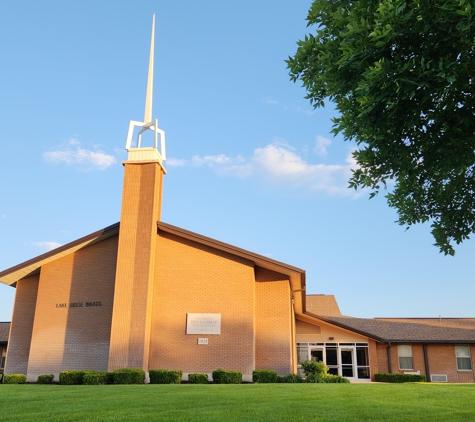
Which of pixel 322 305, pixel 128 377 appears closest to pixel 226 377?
pixel 128 377

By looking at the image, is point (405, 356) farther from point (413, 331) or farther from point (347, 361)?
point (347, 361)

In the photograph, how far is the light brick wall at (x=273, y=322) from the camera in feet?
72.5

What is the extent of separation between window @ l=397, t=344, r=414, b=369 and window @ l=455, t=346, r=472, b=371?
8.49ft

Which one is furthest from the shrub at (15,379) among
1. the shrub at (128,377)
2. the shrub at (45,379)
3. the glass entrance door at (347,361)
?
the glass entrance door at (347,361)

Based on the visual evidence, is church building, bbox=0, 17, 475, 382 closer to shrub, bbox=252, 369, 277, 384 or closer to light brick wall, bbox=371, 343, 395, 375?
shrub, bbox=252, 369, 277, 384

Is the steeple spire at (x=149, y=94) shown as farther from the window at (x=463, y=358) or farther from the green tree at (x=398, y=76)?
the window at (x=463, y=358)

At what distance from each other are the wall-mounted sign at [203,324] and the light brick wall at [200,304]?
187 millimetres

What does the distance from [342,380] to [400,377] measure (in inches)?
262

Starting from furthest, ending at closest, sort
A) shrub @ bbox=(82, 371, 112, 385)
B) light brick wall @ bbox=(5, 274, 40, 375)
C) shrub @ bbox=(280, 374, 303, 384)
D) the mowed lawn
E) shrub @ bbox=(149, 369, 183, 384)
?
light brick wall @ bbox=(5, 274, 40, 375), shrub @ bbox=(280, 374, 303, 384), shrub @ bbox=(149, 369, 183, 384), shrub @ bbox=(82, 371, 112, 385), the mowed lawn

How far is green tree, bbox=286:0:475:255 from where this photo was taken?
677 centimetres

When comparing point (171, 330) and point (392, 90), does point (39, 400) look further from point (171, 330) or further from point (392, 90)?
point (171, 330)

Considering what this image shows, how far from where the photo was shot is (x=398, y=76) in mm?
6891

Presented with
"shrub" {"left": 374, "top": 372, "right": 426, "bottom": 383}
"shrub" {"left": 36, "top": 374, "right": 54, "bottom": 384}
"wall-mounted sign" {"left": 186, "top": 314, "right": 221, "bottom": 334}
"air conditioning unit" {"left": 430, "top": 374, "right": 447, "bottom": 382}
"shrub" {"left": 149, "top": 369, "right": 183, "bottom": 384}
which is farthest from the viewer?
"air conditioning unit" {"left": 430, "top": 374, "right": 447, "bottom": 382}

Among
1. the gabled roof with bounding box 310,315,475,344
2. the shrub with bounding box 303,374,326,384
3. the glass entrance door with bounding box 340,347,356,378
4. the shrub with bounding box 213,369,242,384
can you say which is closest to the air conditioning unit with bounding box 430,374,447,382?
the gabled roof with bounding box 310,315,475,344
